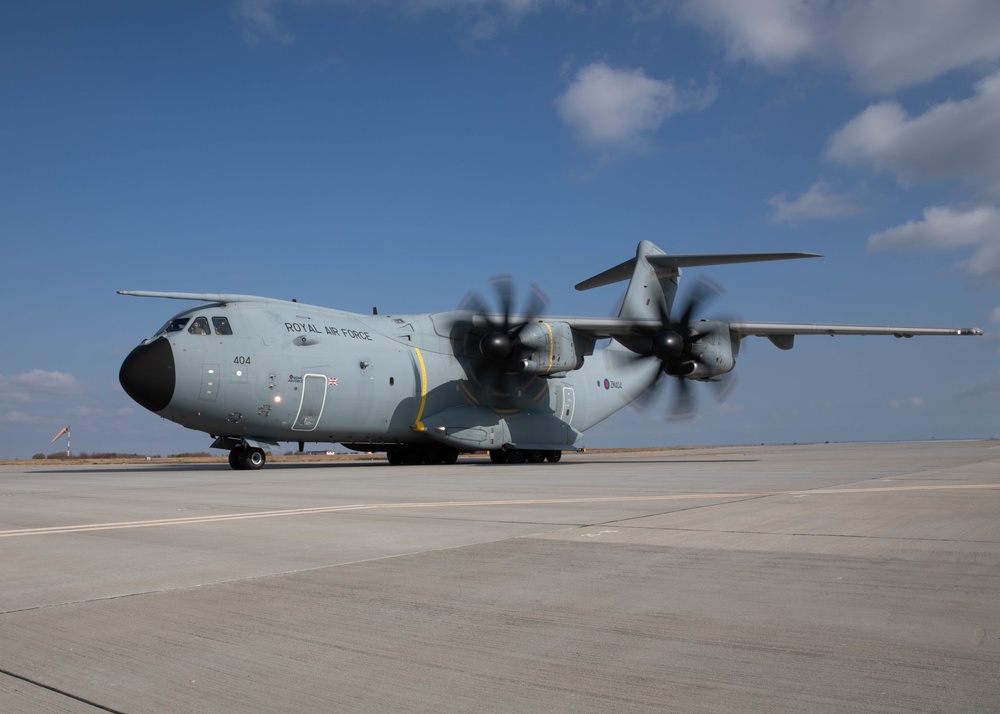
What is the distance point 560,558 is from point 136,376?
15.8 m

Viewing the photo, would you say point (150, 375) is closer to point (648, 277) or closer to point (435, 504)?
point (435, 504)

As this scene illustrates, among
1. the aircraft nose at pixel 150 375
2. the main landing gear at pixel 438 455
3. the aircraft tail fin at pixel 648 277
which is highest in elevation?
the aircraft tail fin at pixel 648 277

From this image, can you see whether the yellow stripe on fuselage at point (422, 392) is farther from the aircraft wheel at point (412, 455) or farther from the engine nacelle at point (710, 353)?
the engine nacelle at point (710, 353)

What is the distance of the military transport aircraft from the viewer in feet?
65.4

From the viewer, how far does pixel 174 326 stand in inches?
781

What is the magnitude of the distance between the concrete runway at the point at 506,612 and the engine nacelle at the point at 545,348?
51.4ft

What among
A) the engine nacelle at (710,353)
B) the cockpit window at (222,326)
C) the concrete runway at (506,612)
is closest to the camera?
the concrete runway at (506,612)

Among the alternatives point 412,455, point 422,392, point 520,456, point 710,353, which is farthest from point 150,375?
point 710,353

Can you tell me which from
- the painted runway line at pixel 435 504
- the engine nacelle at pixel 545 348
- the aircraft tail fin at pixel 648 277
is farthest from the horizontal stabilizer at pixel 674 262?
the painted runway line at pixel 435 504

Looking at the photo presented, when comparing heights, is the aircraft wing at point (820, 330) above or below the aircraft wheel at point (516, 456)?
above

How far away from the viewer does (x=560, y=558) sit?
19.5 ft

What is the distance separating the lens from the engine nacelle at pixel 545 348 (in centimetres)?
2444

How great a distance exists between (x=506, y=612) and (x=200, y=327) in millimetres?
17402

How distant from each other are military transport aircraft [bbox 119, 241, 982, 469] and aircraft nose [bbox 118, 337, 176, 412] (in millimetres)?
33
